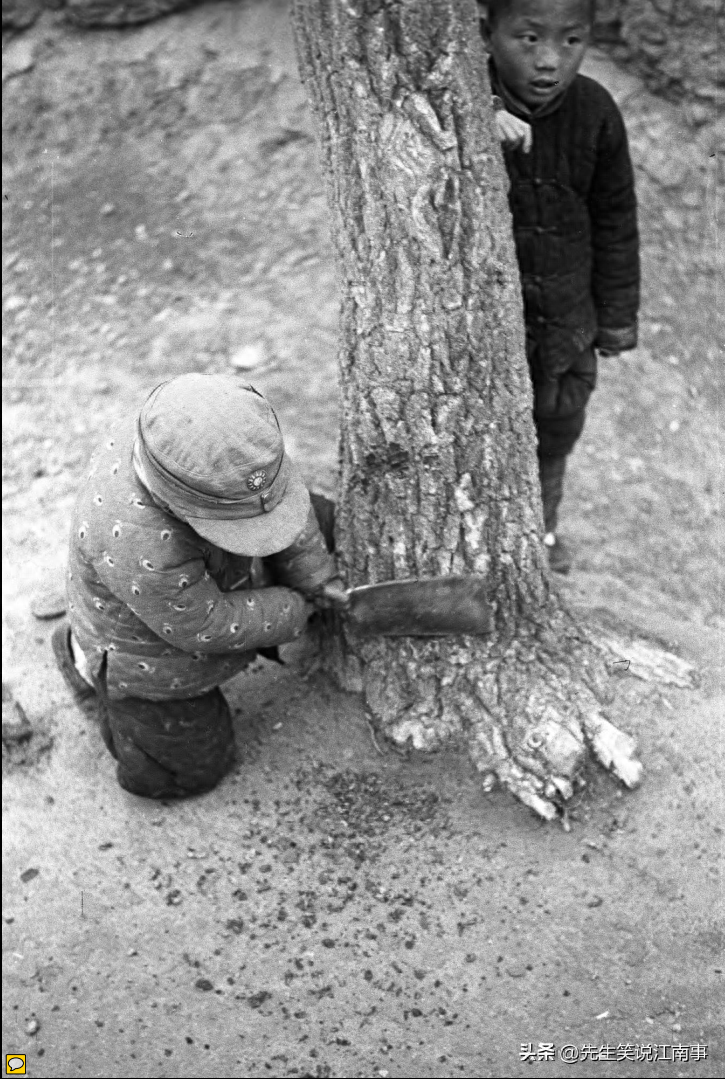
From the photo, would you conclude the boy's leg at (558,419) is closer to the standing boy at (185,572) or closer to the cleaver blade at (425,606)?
the cleaver blade at (425,606)

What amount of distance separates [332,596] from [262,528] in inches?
17.9

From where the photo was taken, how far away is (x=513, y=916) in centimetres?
256

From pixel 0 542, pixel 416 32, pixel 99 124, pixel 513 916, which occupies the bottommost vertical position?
pixel 0 542

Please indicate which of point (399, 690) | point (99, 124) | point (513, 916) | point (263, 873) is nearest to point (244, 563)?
point (399, 690)

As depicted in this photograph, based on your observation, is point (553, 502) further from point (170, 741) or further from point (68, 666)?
point (68, 666)

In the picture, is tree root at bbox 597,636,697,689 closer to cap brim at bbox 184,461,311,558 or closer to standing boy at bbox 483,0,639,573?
standing boy at bbox 483,0,639,573

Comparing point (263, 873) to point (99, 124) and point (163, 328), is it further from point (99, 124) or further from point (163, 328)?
point (99, 124)

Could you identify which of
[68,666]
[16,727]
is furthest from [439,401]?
[16,727]

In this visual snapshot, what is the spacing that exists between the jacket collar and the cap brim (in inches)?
41.0

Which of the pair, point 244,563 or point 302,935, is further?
point 244,563

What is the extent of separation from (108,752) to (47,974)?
0.64 m

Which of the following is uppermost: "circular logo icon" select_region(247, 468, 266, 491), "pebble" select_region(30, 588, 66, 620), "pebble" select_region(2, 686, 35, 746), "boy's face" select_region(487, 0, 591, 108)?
"boy's face" select_region(487, 0, 591, 108)

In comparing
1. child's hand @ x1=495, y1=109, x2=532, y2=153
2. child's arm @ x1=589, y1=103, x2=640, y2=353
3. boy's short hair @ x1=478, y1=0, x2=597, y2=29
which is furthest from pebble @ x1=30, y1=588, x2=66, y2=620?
boy's short hair @ x1=478, y1=0, x2=597, y2=29

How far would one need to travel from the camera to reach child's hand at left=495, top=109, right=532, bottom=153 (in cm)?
267
